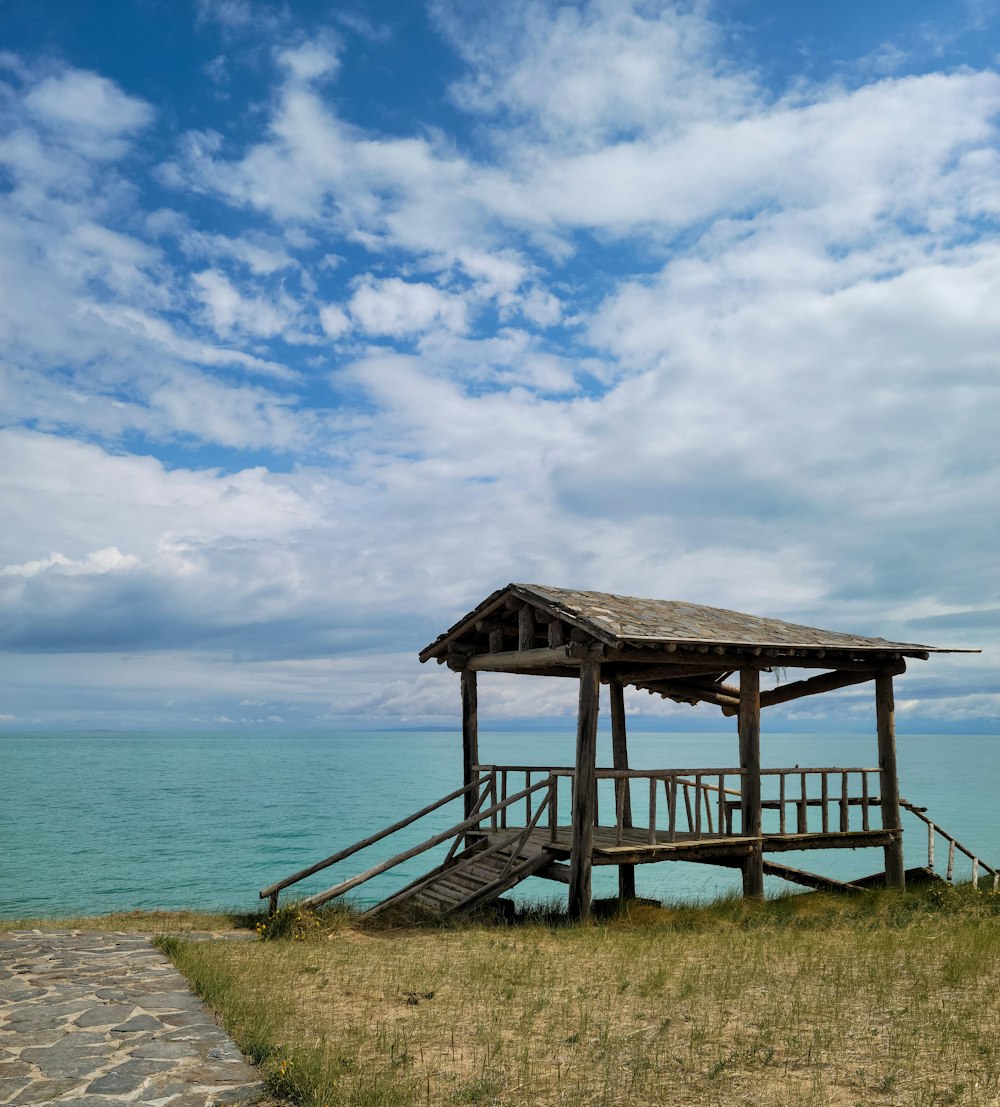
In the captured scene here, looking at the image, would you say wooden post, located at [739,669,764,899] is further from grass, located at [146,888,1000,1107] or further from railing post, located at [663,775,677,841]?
grass, located at [146,888,1000,1107]

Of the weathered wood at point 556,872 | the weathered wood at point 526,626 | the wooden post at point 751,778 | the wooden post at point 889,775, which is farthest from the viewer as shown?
the wooden post at point 889,775

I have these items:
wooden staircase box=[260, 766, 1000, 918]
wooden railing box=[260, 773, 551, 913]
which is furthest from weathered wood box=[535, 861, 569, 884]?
wooden railing box=[260, 773, 551, 913]

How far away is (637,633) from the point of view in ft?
43.4

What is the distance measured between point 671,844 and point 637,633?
357cm

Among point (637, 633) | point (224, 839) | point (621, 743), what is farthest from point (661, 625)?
point (224, 839)

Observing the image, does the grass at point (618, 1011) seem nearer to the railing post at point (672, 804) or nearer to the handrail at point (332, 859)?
the handrail at point (332, 859)

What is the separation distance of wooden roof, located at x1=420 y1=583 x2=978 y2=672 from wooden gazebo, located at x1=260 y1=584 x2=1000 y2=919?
0.11 feet

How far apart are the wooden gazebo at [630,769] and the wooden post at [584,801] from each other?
2cm

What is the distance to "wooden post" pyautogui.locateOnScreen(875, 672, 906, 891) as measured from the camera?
1702 centimetres

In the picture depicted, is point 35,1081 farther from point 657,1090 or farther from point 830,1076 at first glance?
point 830,1076

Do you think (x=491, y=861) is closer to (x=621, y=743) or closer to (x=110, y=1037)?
(x=621, y=743)

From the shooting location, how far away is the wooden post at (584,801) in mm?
13586

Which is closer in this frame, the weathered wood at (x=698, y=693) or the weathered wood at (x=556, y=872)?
the weathered wood at (x=556, y=872)

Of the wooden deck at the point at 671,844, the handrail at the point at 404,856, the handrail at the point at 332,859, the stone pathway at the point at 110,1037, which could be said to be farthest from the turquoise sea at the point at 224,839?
the stone pathway at the point at 110,1037
